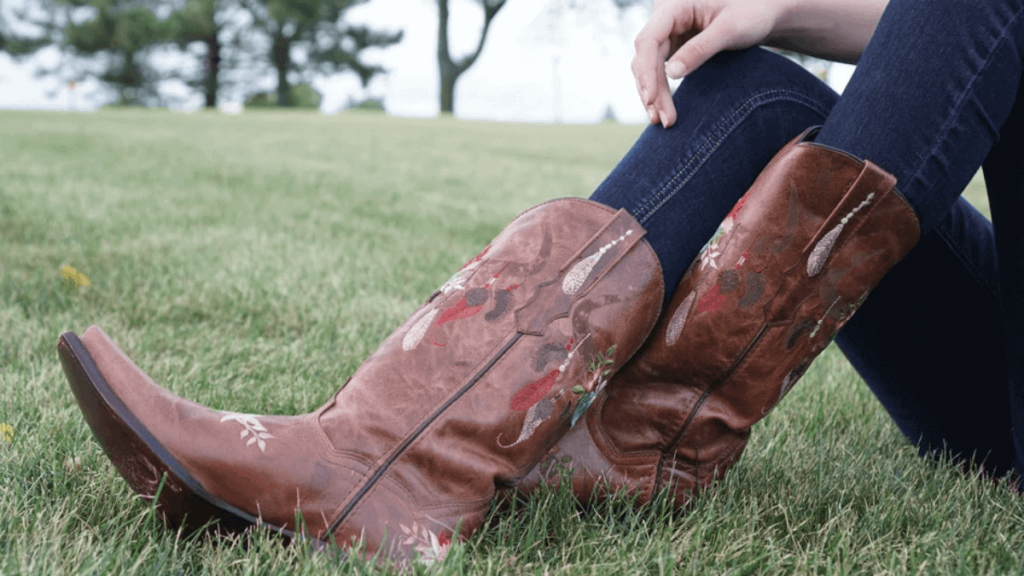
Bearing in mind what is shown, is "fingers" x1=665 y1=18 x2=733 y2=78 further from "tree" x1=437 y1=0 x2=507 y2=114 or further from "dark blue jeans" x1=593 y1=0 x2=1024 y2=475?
"tree" x1=437 y1=0 x2=507 y2=114

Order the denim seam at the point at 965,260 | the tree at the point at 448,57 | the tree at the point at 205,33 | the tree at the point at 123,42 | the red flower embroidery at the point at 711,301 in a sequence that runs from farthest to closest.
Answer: the tree at the point at 448,57 → the tree at the point at 205,33 → the tree at the point at 123,42 → the denim seam at the point at 965,260 → the red flower embroidery at the point at 711,301

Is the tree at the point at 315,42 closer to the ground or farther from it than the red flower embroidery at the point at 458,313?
closer to the ground

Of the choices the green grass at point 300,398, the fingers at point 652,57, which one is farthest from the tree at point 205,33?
the fingers at point 652,57

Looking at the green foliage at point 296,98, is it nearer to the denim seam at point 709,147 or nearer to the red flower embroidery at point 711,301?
the denim seam at point 709,147

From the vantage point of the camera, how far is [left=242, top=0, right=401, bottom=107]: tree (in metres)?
28.3

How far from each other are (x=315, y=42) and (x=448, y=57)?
4.88 m

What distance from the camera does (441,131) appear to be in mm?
13828

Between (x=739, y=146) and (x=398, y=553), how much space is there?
733 millimetres

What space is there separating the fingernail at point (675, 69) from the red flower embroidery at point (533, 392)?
0.46m

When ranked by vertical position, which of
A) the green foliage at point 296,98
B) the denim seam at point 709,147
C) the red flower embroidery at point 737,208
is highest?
the denim seam at point 709,147

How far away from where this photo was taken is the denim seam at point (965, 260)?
3.99ft

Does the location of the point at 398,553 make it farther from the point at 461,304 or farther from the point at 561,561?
the point at 461,304

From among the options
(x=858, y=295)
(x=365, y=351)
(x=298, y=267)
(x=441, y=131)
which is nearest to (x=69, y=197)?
(x=298, y=267)

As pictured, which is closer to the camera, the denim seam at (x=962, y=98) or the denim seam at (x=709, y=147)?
the denim seam at (x=962, y=98)
